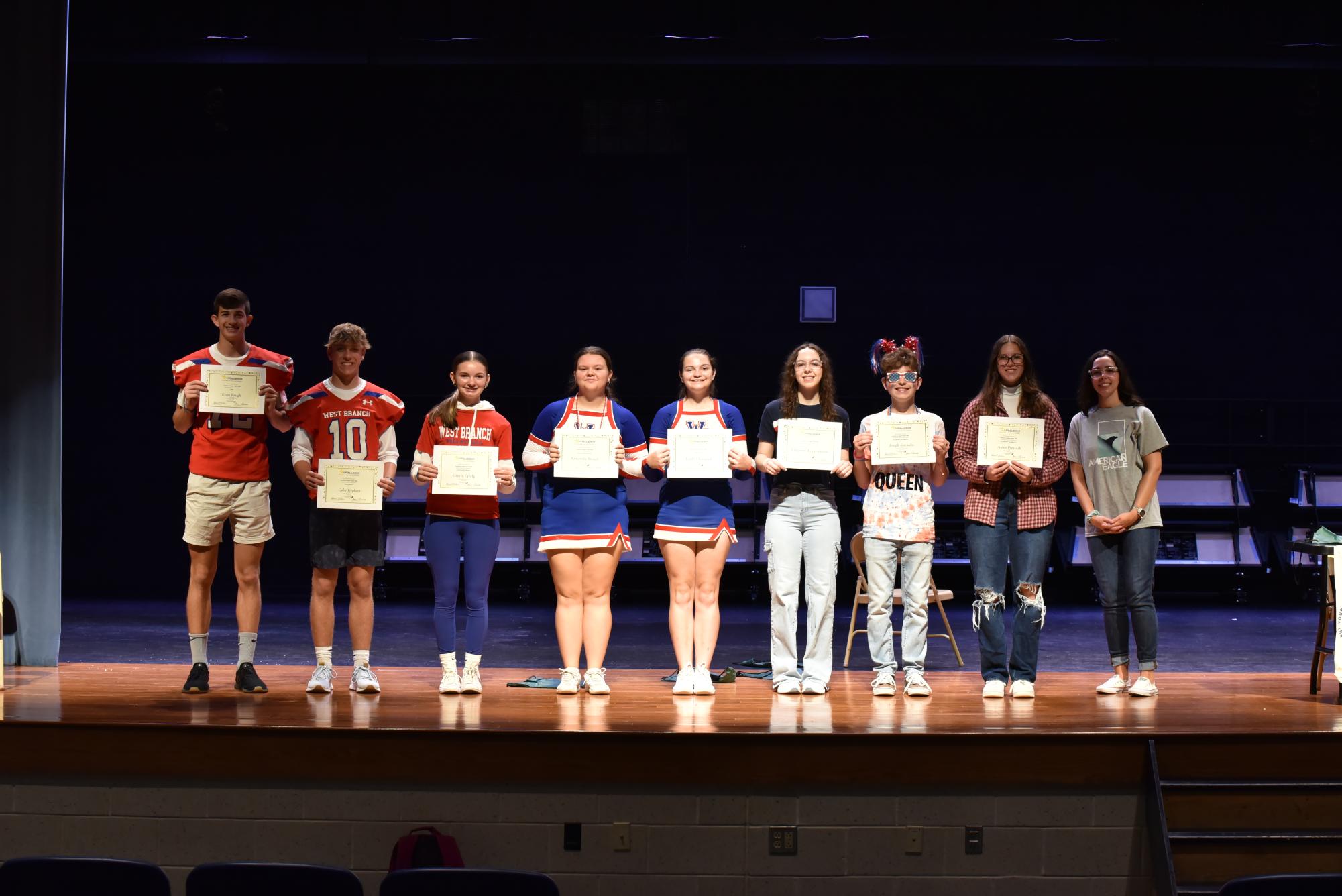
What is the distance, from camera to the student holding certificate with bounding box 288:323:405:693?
5.15 meters

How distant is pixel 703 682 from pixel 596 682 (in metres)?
0.49

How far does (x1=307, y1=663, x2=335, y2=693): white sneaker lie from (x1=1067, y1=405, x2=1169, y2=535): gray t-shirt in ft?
11.4

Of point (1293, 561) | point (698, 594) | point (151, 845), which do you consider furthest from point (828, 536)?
point (1293, 561)

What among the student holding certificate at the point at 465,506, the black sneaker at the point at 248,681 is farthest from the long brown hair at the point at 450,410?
the black sneaker at the point at 248,681

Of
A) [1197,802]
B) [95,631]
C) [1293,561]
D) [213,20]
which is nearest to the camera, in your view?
[1197,802]

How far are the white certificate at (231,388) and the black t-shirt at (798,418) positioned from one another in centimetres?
226

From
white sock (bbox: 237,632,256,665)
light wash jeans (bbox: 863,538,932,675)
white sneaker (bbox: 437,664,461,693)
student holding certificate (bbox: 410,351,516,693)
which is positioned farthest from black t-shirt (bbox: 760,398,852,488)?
white sock (bbox: 237,632,256,665)

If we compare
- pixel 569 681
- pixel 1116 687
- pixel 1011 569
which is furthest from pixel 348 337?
pixel 1116 687

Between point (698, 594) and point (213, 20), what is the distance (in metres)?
6.68

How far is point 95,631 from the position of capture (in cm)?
816

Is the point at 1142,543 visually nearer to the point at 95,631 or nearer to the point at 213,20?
the point at 95,631

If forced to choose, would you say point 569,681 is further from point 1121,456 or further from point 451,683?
point 1121,456

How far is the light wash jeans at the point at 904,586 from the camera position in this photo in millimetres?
5230

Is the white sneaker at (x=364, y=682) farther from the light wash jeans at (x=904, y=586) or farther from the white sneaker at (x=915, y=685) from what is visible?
the white sneaker at (x=915, y=685)
